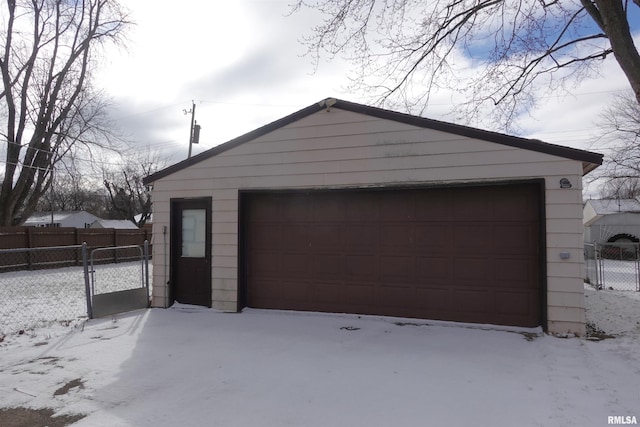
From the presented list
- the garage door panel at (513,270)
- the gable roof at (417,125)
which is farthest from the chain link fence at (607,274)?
the gable roof at (417,125)

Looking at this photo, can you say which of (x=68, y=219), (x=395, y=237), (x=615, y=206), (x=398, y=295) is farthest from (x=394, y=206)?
(x=68, y=219)

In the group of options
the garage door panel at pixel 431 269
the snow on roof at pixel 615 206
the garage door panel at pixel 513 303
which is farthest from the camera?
the snow on roof at pixel 615 206

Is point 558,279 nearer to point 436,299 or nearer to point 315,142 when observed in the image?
point 436,299

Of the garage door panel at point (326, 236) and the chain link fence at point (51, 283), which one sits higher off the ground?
the garage door panel at point (326, 236)

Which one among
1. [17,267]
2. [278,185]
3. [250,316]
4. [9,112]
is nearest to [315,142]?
[278,185]

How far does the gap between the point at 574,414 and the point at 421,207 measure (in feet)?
12.1

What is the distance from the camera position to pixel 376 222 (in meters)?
6.95

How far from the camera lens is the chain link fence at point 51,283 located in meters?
7.34

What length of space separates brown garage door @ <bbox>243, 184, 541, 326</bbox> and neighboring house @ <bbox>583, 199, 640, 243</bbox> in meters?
19.1

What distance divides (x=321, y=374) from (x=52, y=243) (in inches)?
654

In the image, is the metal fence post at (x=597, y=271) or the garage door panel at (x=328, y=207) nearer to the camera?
the garage door panel at (x=328, y=207)

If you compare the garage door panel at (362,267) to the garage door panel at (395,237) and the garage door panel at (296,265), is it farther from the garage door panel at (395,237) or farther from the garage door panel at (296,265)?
the garage door panel at (296,265)

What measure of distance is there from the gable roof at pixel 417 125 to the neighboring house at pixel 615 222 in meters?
19.2

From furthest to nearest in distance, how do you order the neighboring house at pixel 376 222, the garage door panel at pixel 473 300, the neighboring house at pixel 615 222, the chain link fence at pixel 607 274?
the neighboring house at pixel 615 222 < the chain link fence at pixel 607 274 < the garage door panel at pixel 473 300 < the neighboring house at pixel 376 222
